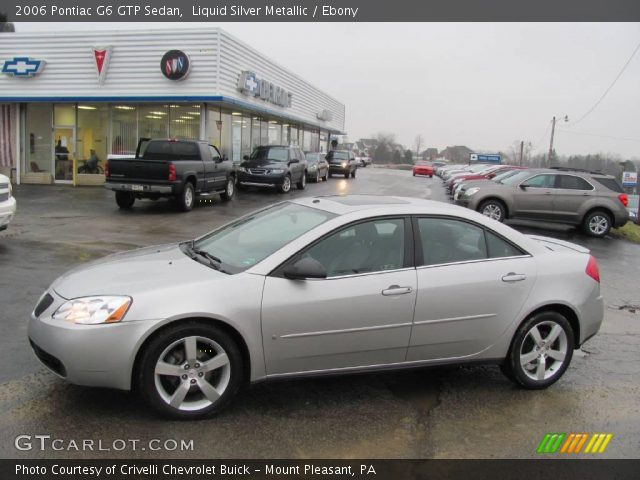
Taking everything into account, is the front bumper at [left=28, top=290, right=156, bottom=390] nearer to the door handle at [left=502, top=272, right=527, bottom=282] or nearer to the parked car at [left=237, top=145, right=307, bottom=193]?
the door handle at [left=502, top=272, right=527, bottom=282]

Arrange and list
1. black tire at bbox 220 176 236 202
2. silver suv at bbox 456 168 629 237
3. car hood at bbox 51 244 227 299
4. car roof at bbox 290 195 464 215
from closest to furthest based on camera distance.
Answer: car hood at bbox 51 244 227 299, car roof at bbox 290 195 464 215, silver suv at bbox 456 168 629 237, black tire at bbox 220 176 236 202

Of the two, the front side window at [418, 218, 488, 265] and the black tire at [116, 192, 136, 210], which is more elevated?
the front side window at [418, 218, 488, 265]

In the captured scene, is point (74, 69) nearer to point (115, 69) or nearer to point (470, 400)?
point (115, 69)

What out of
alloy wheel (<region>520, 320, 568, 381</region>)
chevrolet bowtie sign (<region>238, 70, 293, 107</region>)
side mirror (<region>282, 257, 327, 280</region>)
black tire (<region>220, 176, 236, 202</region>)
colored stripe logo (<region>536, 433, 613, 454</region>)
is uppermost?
chevrolet bowtie sign (<region>238, 70, 293, 107</region>)

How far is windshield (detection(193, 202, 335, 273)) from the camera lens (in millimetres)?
4219

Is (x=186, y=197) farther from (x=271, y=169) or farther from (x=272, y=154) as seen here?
(x=272, y=154)

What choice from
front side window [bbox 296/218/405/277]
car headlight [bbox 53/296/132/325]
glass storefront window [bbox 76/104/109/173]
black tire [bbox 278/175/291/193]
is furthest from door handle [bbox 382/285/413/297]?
glass storefront window [bbox 76/104/109/173]

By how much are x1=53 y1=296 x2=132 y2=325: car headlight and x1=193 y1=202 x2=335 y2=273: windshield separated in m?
0.77

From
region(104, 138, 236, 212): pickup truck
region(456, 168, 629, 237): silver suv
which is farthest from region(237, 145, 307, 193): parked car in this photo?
region(456, 168, 629, 237): silver suv

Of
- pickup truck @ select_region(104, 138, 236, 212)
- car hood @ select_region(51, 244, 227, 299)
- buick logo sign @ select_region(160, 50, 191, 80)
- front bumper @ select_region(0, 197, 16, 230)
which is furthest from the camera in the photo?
buick logo sign @ select_region(160, 50, 191, 80)

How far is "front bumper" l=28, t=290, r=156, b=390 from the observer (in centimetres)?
356

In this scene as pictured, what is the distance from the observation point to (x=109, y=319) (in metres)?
3.59

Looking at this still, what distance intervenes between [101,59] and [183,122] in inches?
152

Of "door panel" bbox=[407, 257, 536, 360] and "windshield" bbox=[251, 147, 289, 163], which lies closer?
"door panel" bbox=[407, 257, 536, 360]
